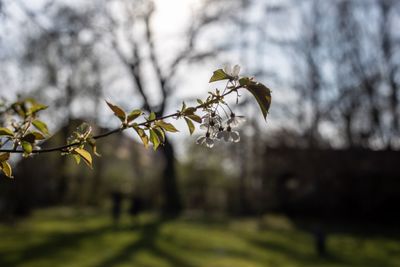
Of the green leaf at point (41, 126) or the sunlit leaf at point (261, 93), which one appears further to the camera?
the green leaf at point (41, 126)

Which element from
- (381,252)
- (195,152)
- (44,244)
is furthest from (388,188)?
(44,244)

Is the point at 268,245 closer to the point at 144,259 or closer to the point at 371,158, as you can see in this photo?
the point at 144,259

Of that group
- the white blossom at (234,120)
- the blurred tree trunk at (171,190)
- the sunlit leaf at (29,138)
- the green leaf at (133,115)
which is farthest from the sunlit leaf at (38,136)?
the blurred tree trunk at (171,190)

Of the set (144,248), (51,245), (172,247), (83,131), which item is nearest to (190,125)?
(83,131)

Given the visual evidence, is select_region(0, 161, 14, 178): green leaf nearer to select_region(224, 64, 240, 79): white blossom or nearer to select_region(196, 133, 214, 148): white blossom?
select_region(196, 133, 214, 148): white blossom

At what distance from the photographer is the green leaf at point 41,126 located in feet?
4.24

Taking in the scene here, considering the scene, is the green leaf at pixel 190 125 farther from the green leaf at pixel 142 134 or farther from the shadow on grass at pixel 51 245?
the shadow on grass at pixel 51 245

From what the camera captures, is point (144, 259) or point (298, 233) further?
point (298, 233)

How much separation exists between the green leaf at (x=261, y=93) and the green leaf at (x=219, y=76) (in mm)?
58

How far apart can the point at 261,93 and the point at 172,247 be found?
936 centimetres

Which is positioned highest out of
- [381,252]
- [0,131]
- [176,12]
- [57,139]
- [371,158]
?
[176,12]

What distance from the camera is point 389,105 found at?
2161 centimetres

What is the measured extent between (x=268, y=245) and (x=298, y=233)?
11.5 ft

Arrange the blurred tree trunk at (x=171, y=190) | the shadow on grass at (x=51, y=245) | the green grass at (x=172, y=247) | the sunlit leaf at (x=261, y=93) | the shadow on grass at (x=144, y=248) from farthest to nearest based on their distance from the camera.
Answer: the blurred tree trunk at (x=171, y=190) → the green grass at (x=172, y=247) → the shadow on grass at (x=144, y=248) → the shadow on grass at (x=51, y=245) → the sunlit leaf at (x=261, y=93)
